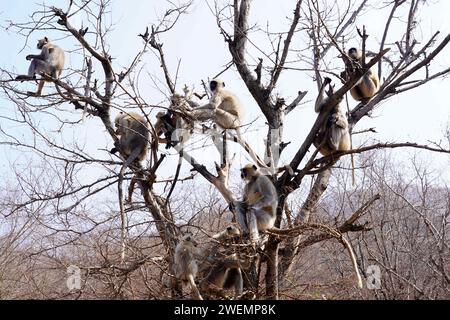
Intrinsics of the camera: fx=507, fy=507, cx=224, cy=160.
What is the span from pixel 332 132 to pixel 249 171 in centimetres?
143

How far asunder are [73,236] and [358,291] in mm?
7095

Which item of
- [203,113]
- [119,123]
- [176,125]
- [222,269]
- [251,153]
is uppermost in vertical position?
[119,123]

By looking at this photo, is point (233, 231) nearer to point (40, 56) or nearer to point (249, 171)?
point (249, 171)

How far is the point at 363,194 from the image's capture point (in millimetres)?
15844

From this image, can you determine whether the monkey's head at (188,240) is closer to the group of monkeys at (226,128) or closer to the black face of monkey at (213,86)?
the group of monkeys at (226,128)

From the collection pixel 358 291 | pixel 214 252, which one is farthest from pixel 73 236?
pixel 358 291

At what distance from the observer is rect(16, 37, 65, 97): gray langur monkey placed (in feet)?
36.2

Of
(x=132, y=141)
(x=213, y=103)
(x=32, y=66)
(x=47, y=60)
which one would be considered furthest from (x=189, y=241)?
(x=47, y=60)

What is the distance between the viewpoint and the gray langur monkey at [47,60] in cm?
1104

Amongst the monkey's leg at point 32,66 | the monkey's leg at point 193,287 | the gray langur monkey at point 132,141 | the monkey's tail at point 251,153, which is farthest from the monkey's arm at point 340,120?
the monkey's leg at point 32,66

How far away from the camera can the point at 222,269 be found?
736cm

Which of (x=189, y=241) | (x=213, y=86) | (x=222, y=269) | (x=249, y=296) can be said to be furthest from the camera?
(x=213, y=86)

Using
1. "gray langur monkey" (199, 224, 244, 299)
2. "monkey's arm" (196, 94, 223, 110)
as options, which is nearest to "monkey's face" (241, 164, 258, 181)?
"gray langur monkey" (199, 224, 244, 299)

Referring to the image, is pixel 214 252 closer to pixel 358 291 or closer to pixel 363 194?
pixel 358 291
